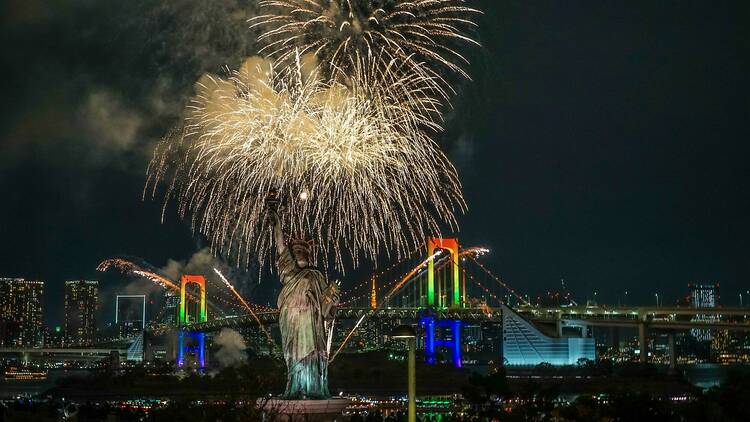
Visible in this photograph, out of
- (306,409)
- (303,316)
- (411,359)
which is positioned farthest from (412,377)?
(303,316)

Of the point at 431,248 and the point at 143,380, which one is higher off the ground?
the point at 431,248

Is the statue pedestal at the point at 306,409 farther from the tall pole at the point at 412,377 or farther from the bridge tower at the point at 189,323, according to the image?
the bridge tower at the point at 189,323

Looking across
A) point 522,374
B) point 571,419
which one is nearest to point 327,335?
point 571,419

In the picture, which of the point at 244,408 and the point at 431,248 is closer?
the point at 244,408

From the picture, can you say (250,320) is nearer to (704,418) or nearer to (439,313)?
(439,313)

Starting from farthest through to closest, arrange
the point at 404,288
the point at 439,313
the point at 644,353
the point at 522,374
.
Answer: the point at 404,288, the point at 439,313, the point at 644,353, the point at 522,374

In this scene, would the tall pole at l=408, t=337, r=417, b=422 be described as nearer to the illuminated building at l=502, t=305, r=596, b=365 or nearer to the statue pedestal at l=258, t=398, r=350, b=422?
the statue pedestal at l=258, t=398, r=350, b=422

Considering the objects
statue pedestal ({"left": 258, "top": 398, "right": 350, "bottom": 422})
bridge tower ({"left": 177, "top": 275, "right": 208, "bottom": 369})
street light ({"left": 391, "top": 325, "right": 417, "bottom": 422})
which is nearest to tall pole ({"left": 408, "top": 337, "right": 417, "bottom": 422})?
street light ({"left": 391, "top": 325, "right": 417, "bottom": 422})
